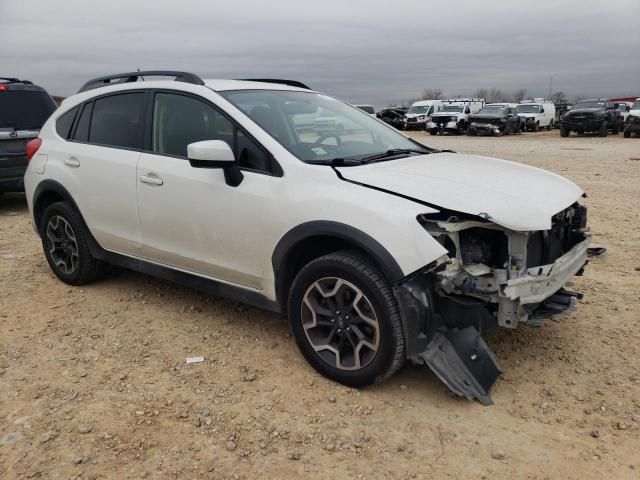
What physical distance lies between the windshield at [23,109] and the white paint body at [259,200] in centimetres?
401

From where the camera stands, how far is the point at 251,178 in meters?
3.43

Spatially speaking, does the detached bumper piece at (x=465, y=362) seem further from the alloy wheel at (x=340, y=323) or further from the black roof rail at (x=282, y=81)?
the black roof rail at (x=282, y=81)

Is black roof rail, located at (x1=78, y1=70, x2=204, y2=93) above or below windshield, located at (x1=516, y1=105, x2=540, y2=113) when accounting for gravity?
above

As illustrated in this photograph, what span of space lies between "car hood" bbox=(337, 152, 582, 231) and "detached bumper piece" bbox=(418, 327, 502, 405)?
706 mm

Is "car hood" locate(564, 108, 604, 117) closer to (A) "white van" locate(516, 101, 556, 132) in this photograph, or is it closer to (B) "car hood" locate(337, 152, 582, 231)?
(A) "white van" locate(516, 101, 556, 132)

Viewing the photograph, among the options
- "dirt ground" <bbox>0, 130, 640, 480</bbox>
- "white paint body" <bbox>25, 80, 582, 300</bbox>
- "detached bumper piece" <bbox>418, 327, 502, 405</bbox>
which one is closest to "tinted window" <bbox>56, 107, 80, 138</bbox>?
"white paint body" <bbox>25, 80, 582, 300</bbox>

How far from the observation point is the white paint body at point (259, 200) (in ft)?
9.52

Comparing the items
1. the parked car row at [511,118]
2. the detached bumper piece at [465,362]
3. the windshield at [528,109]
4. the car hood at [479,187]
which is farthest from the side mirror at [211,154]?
the windshield at [528,109]

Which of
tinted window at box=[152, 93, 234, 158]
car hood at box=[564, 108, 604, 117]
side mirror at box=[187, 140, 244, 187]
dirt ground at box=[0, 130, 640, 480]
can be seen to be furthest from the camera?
car hood at box=[564, 108, 604, 117]

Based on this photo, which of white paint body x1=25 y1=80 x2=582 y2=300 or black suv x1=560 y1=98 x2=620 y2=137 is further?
black suv x1=560 y1=98 x2=620 y2=137

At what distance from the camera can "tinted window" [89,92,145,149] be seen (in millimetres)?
4195

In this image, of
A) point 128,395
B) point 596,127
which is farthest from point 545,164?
point 596,127

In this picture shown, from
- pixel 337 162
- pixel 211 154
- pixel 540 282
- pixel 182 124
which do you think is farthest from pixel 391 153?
pixel 182 124

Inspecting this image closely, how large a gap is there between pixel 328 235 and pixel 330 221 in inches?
3.5
